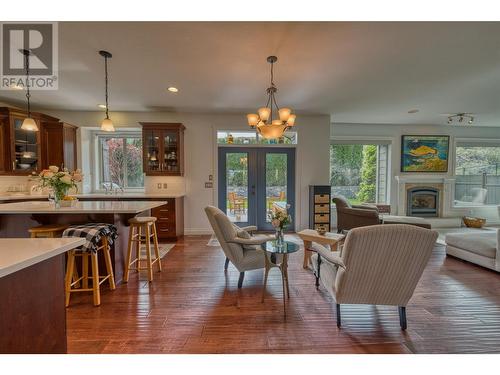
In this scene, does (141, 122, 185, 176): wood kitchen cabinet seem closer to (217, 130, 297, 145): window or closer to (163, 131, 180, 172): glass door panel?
(163, 131, 180, 172): glass door panel

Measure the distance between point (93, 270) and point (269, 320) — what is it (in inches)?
71.4

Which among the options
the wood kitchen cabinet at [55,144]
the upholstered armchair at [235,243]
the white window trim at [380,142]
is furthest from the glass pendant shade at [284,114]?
the wood kitchen cabinet at [55,144]

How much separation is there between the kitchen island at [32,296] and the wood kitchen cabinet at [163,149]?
144 inches

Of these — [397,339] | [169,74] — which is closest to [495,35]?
[397,339]

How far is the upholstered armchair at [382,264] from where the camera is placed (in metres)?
1.63

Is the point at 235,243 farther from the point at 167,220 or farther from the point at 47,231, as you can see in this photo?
the point at 167,220

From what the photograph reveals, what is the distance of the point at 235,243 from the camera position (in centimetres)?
246

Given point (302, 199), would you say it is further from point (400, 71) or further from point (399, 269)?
point (399, 269)

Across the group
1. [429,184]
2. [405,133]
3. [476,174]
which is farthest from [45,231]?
[476,174]

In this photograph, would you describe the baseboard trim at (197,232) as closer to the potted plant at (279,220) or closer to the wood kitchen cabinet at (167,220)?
the wood kitchen cabinet at (167,220)

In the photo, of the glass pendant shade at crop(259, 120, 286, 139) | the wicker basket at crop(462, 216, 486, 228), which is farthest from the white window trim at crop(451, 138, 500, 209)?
the glass pendant shade at crop(259, 120, 286, 139)

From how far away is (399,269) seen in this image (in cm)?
174

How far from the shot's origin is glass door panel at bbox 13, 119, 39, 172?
13.9 feet
